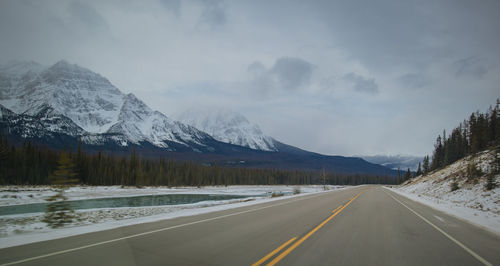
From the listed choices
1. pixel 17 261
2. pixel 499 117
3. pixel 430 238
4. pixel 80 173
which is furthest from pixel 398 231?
pixel 80 173

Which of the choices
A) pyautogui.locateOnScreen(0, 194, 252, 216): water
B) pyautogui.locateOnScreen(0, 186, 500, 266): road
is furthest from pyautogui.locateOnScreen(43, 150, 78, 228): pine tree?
pyautogui.locateOnScreen(0, 194, 252, 216): water

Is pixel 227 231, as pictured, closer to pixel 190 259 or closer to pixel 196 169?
pixel 190 259

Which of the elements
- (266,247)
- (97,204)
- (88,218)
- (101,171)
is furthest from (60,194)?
(101,171)

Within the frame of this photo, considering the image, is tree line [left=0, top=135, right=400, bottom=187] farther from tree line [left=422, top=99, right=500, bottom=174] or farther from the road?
tree line [left=422, top=99, right=500, bottom=174]

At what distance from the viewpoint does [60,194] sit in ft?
36.0

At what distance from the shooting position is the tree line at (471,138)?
187 ft

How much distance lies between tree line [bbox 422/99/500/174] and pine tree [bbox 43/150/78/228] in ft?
198

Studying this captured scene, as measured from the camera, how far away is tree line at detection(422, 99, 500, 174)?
56938 mm

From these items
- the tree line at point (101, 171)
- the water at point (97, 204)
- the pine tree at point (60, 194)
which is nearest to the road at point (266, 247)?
the pine tree at point (60, 194)

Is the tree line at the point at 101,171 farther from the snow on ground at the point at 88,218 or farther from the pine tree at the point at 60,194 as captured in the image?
the pine tree at the point at 60,194

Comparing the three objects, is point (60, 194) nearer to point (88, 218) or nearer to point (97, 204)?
point (88, 218)

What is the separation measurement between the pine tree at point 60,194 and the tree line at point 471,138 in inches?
2381

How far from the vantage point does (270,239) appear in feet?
23.9

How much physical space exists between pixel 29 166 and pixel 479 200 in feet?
285
